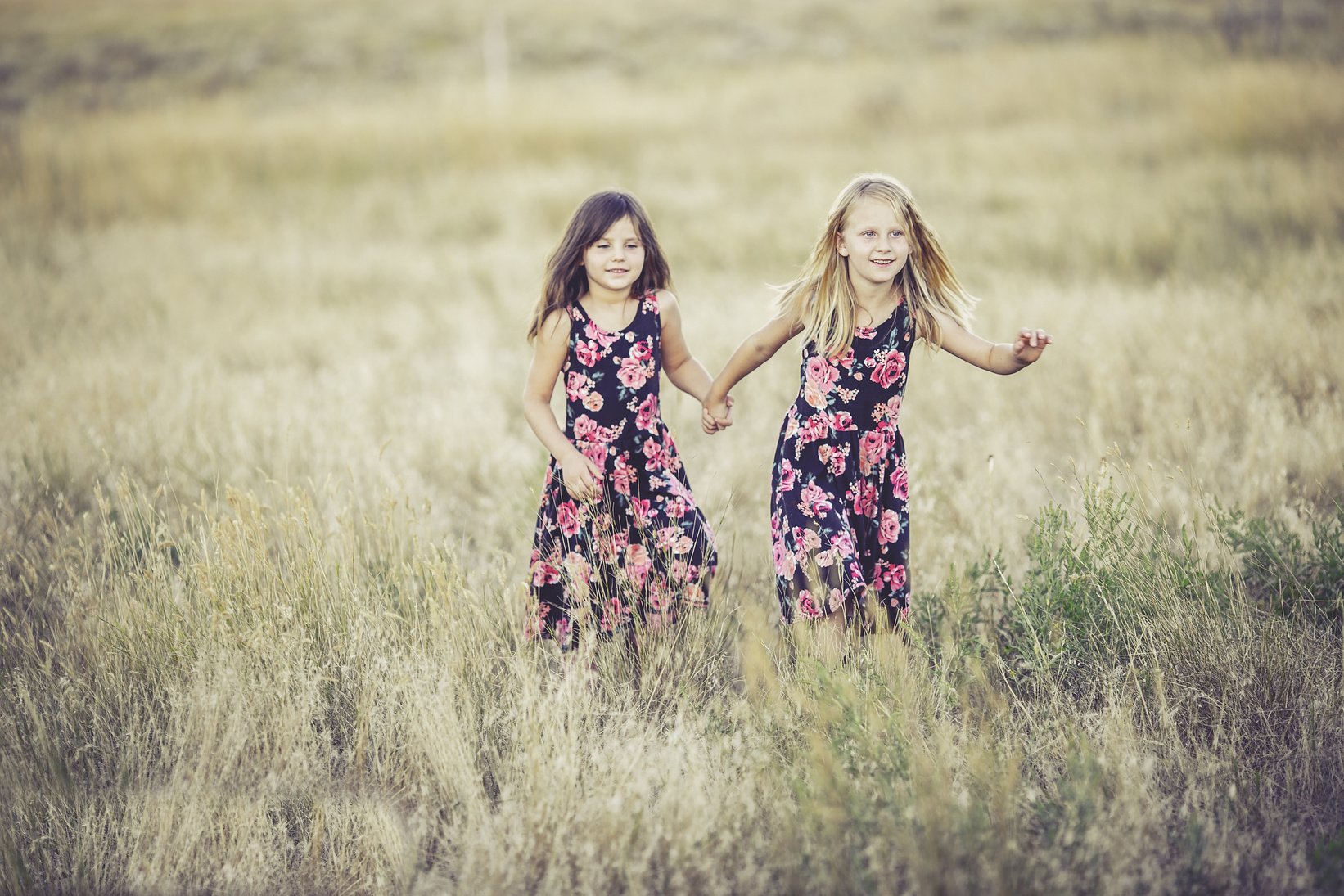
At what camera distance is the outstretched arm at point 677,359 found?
113 inches

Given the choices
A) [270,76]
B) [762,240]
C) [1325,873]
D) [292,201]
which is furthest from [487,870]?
[270,76]

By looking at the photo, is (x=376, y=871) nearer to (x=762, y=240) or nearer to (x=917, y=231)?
(x=917, y=231)

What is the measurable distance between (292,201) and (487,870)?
1124 centimetres

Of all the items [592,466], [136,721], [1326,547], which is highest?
[592,466]

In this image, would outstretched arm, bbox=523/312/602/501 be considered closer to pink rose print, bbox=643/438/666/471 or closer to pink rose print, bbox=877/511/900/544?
pink rose print, bbox=643/438/666/471

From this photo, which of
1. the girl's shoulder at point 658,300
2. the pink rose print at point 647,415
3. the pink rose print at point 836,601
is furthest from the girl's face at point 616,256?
the pink rose print at point 836,601

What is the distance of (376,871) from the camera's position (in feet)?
6.83

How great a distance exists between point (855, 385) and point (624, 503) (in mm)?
813

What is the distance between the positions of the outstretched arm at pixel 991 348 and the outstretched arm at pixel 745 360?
1.50 feet

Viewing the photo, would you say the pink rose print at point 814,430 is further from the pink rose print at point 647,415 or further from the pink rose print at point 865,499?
the pink rose print at point 647,415

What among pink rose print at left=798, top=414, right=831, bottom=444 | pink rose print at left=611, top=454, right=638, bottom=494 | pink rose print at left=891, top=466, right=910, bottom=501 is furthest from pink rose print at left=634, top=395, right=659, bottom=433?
pink rose print at left=891, top=466, right=910, bottom=501

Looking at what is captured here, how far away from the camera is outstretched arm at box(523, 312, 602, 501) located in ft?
8.64

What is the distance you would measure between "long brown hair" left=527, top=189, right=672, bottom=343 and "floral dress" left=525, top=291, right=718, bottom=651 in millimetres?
62

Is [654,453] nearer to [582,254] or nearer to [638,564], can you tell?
[638,564]
